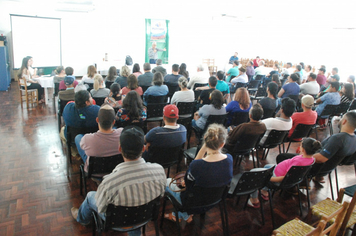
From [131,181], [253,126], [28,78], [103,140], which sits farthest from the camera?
[28,78]

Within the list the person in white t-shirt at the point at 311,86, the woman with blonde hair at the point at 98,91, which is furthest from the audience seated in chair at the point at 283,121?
the person in white t-shirt at the point at 311,86

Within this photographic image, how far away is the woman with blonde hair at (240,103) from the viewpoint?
4.09 meters

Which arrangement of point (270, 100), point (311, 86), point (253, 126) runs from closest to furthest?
point (253, 126)
point (270, 100)
point (311, 86)

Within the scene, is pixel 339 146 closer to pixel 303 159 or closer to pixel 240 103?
pixel 303 159

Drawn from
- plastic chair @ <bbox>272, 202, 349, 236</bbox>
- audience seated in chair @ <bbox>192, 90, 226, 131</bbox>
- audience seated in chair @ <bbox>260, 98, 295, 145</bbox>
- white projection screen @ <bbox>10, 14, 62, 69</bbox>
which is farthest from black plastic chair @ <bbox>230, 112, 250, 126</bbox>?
white projection screen @ <bbox>10, 14, 62, 69</bbox>

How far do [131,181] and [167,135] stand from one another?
38.5 inches

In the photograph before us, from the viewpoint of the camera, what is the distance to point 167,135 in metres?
2.69

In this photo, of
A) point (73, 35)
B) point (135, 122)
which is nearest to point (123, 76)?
point (135, 122)

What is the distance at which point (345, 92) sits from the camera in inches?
222

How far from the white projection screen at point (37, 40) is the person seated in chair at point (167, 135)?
31.1 feet

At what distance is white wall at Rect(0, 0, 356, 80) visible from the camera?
8.95m

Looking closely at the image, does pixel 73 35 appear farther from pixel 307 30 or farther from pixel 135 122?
pixel 307 30

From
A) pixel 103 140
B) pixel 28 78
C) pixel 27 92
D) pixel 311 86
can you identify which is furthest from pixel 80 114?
pixel 311 86

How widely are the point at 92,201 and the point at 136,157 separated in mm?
657
